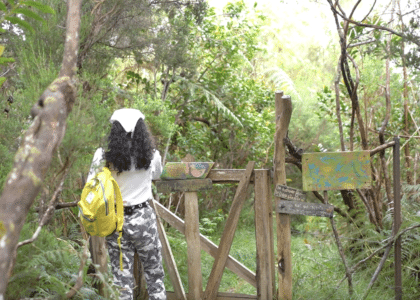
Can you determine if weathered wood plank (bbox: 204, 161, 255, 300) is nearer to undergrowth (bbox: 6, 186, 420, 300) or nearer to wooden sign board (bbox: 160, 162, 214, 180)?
wooden sign board (bbox: 160, 162, 214, 180)

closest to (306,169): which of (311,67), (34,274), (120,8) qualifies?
(120,8)

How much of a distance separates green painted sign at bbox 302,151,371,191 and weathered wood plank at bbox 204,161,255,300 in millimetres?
525

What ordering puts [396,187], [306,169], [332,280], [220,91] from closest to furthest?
[396,187], [306,169], [332,280], [220,91]

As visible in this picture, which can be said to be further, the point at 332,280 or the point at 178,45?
the point at 178,45

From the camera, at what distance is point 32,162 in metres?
1.10

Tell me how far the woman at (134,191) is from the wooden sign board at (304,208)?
113 centimetres

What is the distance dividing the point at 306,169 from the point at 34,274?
2.55m

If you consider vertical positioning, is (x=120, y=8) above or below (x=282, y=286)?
above

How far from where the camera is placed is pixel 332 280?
13.9 ft

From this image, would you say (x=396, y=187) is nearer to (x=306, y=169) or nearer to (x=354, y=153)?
(x=354, y=153)

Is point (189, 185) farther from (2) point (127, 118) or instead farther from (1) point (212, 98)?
(1) point (212, 98)

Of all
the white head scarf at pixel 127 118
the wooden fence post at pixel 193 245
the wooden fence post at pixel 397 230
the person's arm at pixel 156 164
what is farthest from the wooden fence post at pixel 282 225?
the white head scarf at pixel 127 118

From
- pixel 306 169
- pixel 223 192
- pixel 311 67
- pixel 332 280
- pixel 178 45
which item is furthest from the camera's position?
pixel 311 67

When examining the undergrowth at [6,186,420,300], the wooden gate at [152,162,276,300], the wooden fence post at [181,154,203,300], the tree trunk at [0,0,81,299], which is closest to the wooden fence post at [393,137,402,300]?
the undergrowth at [6,186,420,300]
